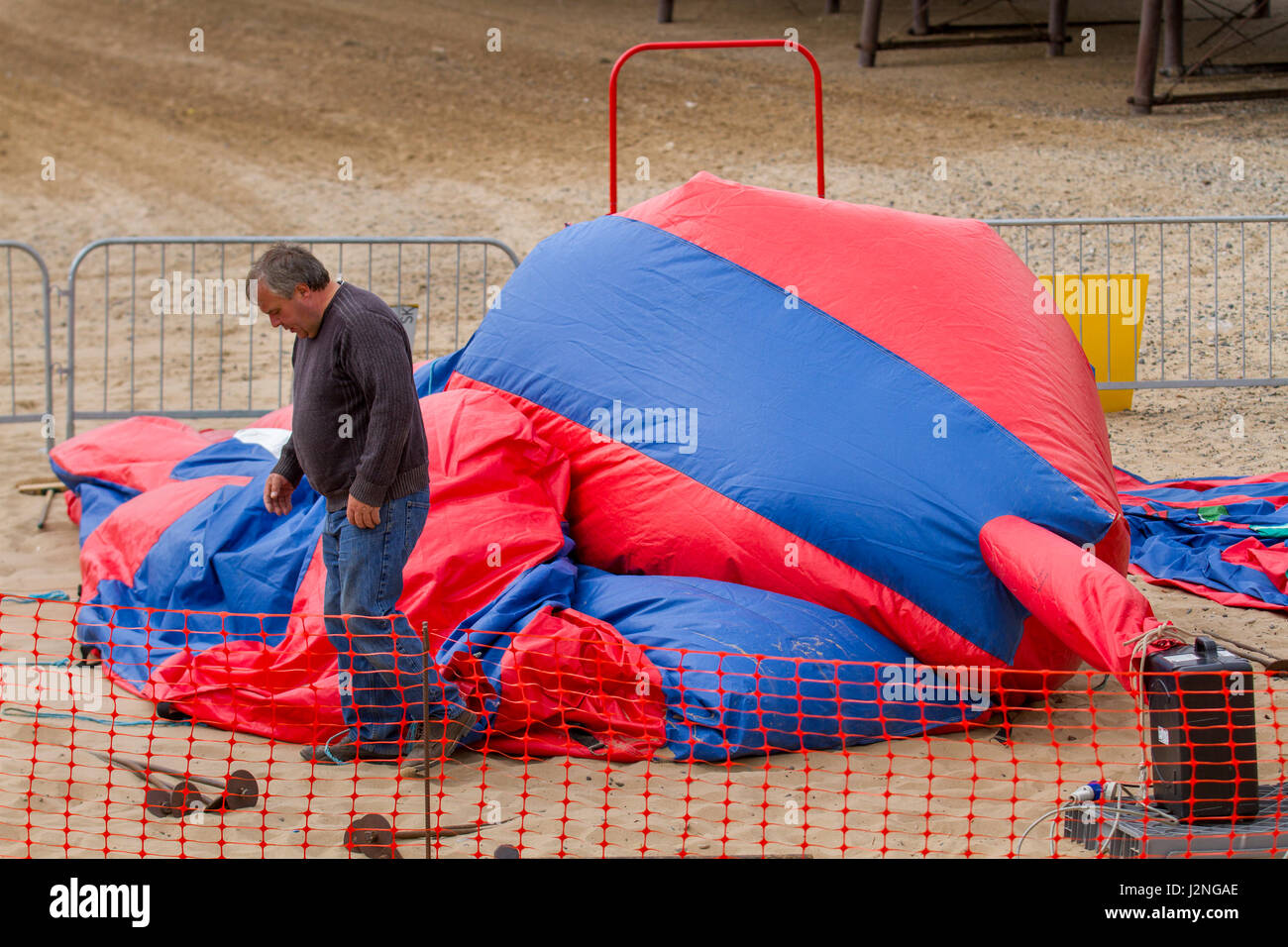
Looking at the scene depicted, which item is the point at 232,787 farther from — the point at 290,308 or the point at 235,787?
the point at 290,308

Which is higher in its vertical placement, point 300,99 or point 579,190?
point 300,99

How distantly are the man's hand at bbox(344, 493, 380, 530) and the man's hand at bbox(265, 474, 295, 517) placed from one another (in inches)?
21.0

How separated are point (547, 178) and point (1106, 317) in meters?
6.98

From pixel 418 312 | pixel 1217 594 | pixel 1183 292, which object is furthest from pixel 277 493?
pixel 1183 292

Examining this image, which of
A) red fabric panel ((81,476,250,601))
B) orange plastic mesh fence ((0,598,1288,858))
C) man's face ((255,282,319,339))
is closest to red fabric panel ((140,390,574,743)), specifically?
orange plastic mesh fence ((0,598,1288,858))

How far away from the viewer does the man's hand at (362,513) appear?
4504 mm

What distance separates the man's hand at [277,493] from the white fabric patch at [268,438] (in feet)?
5.52

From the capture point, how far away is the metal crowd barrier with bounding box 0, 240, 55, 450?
8.12 m

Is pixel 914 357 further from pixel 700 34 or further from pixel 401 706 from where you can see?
pixel 700 34

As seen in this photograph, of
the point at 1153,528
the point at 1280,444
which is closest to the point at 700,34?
the point at 1280,444

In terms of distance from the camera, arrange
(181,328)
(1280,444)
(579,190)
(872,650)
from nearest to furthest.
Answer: (872,650)
(1280,444)
(181,328)
(579,190)

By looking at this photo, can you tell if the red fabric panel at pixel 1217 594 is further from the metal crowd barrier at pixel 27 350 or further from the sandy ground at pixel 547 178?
the metal crowd barrier at pixel 27 350

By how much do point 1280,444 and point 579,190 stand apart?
7.56 m
